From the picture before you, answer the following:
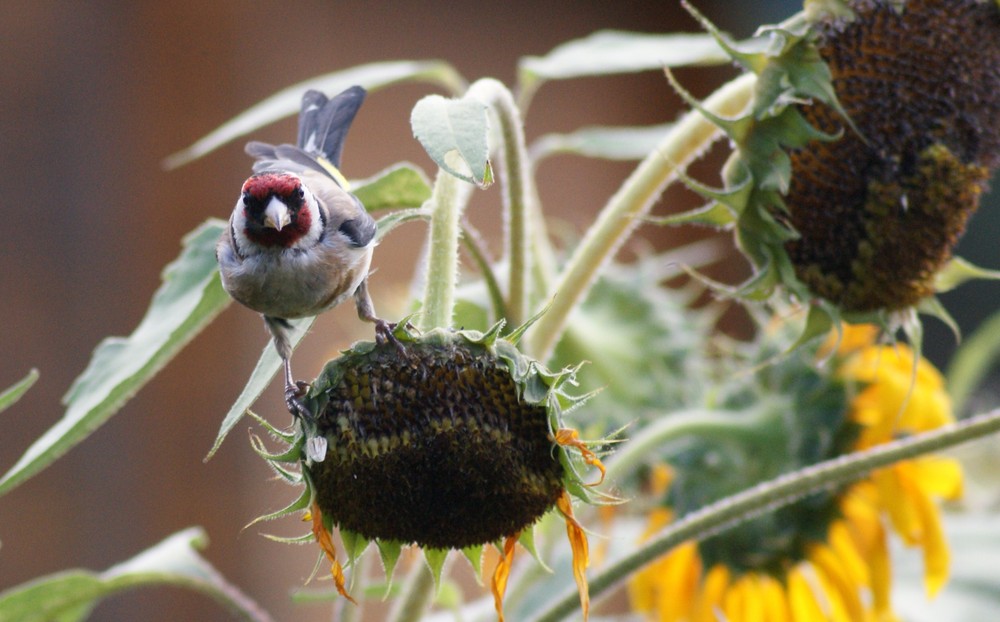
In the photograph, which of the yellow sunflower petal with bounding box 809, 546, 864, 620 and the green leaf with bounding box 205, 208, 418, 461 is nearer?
the green leaf with bounding box 205, 208, 418, 461

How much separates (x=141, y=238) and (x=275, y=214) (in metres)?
1.30

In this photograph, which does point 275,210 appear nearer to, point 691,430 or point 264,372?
point 264,372

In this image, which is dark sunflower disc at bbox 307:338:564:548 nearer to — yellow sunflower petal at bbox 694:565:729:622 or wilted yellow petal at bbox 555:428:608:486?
wilted yellow petal at bbox 555:428:608:486

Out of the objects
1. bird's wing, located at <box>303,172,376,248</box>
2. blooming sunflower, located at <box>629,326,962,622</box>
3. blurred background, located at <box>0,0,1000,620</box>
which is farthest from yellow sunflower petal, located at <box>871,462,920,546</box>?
blurred background, located at <box>0,0,1000,620</box>

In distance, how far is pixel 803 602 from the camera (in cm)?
68

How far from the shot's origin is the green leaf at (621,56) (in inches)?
22.2

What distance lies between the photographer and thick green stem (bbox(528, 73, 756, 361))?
1.63 feet

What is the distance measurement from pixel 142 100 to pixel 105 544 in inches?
25.0

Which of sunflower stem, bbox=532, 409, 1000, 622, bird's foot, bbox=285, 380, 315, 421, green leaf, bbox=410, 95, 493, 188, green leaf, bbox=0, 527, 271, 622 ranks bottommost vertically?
green leaf, bbox=0, 527, 271, 622

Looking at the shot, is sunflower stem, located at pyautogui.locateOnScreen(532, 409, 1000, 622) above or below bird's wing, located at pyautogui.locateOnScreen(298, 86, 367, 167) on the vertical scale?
below

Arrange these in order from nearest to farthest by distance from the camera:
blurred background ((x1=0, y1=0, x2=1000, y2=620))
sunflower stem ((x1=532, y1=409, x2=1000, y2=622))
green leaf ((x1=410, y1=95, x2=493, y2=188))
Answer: green leaf ((x1=410, y1=95, x2=493, y2=188))
sunflower stem ((x1=532, y1=409, x2=1000, y2=622))
blurred background ((x1=0, y1=0, x2=1000, y2=620))

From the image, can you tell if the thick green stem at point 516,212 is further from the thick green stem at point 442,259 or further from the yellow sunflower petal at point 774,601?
the yellow sunflower petal at point 774,601

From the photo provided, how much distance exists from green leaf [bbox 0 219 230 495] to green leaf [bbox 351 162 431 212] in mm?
70

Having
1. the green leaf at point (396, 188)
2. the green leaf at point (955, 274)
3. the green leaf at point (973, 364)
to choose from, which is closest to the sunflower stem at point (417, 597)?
the green leaf at point (396, 188)
